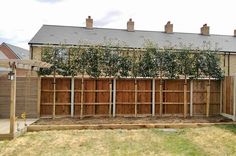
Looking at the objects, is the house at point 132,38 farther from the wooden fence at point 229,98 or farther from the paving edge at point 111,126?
the paving edge at point 111,126

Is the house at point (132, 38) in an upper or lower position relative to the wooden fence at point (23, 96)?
upper

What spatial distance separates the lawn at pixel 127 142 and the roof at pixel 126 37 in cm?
1220

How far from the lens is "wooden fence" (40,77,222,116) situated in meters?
13.4

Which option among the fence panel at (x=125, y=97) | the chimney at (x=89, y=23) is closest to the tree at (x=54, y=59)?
the fence panel at (x=125, y=97)

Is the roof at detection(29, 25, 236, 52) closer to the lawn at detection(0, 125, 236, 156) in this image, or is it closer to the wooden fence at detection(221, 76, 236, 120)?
the wooden fence at detection(221, 76, 236, 120)

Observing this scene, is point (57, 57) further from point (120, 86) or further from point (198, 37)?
point (198, 37)

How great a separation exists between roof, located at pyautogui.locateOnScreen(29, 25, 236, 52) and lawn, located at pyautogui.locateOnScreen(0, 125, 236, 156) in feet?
40.0

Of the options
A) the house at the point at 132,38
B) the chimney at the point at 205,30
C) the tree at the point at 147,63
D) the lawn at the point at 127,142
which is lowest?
the lawn at the point at 127,142

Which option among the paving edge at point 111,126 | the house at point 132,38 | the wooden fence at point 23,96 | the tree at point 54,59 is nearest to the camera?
the paving edge at point 111,126

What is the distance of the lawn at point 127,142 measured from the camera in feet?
26.1

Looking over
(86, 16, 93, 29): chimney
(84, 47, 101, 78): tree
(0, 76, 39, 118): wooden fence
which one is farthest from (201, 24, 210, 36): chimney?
(0, 76, 39, 118): wooden fence

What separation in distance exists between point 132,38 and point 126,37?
1.75 feet

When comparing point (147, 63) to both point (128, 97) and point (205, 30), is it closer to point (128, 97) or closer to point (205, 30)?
point (128, 97)

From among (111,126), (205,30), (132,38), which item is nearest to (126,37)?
(132,38)
